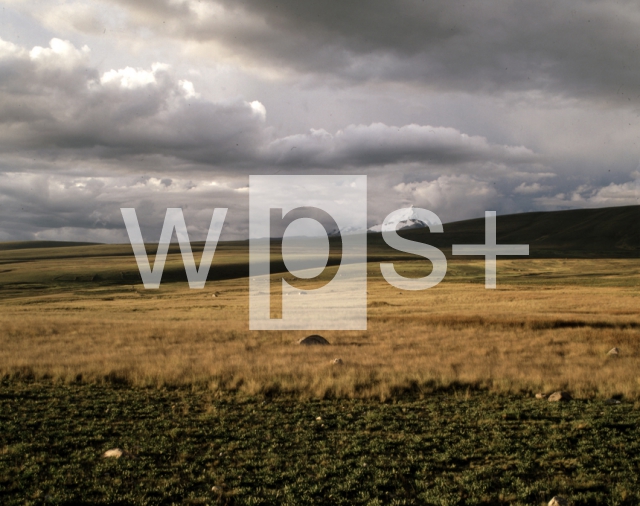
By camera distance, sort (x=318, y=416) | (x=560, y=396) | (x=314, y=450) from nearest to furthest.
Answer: (x=314, y=450) < (x=318, y=416) < (x=560, y=396)

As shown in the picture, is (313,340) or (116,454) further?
(313,340)

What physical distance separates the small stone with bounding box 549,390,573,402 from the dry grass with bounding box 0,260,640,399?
25.6 inches

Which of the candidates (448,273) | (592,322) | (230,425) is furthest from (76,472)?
(448,273)

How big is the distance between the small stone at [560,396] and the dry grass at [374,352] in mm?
651

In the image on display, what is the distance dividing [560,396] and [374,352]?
32.0ft

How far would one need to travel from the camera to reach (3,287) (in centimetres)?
9050

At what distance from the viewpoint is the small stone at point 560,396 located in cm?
1441

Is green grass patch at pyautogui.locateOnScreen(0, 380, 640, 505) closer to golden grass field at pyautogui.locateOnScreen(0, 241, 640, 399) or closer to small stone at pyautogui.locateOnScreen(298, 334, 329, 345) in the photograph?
golden grass field at pyautogui.locateOnScreen(0, 241, 640, 399)

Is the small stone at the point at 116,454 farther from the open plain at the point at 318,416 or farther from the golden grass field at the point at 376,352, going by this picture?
the golden grass field at the point at 376,352

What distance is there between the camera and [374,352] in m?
23.0

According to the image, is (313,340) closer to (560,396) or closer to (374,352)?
(374,352)

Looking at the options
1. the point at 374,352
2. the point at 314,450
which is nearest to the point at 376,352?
the point at 374,352

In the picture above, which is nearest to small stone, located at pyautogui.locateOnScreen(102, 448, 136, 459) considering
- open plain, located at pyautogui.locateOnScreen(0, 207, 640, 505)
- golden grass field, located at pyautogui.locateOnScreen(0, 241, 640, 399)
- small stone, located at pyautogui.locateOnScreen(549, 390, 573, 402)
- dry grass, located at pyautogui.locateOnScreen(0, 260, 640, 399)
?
open plain, located at pyautogui.locateOnScreen(0, 207, 640, 505)

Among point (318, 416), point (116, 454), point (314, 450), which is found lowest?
point (318, 416)
